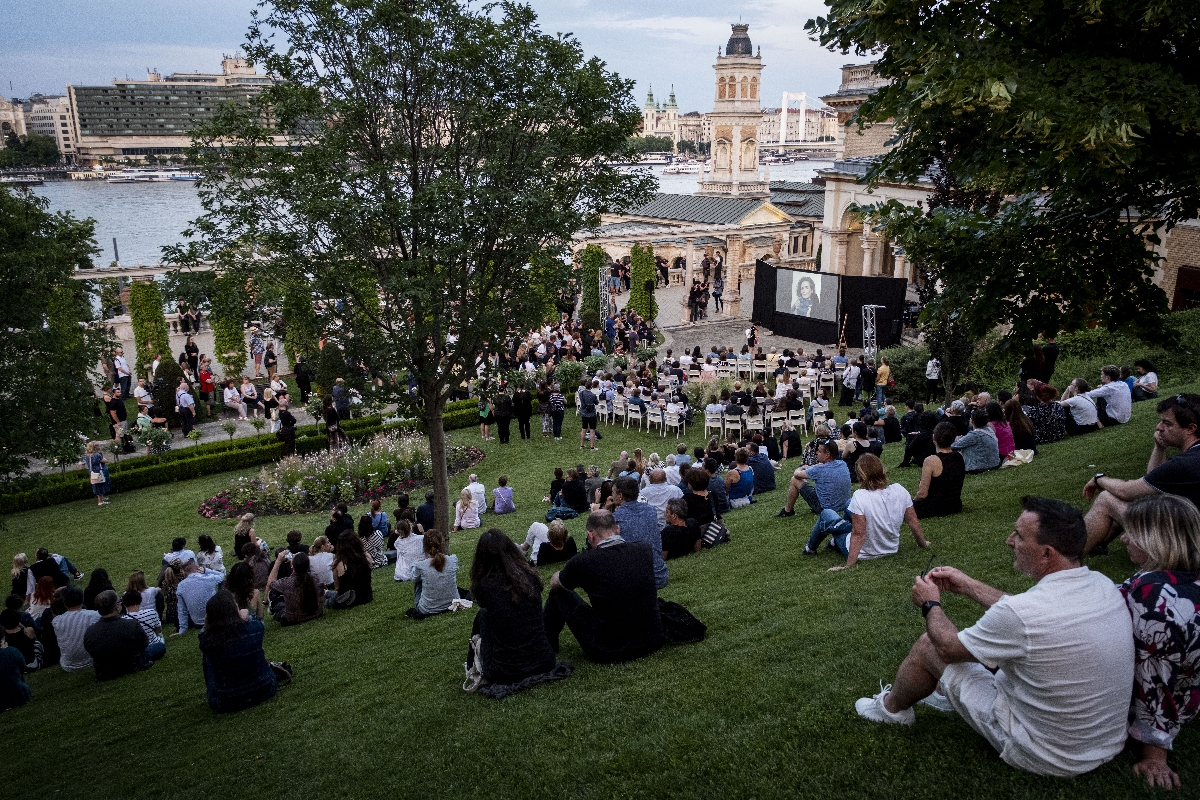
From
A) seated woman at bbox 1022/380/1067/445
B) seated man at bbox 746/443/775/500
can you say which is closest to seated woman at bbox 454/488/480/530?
seated man at bbox 746/443/775/500

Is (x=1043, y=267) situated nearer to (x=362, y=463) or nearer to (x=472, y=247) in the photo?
(x=472, y=247)

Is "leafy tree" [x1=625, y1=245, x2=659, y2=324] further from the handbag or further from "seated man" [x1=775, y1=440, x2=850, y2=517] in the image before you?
"seated man" [x1=775, y1=440, x2=850, y2=517]

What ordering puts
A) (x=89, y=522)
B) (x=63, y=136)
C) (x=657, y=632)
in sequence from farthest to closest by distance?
(x=63, y=136), (x=89, y=522), (x=657, y=632)

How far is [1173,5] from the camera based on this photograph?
508cm

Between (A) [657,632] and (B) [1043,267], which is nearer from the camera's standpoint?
(A) [657,632]

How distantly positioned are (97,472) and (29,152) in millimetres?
140716

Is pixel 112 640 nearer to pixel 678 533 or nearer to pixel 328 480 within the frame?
pixel 678 533

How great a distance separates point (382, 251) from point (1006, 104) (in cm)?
631

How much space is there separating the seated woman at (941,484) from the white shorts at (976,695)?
13.6 feet

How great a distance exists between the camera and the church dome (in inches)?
1934

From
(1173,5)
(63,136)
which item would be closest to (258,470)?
(1173,5)

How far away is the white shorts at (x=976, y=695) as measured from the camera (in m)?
3.57

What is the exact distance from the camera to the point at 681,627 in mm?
5668

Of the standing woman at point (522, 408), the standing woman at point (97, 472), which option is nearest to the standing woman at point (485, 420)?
the standing woman at point (522, 408)
